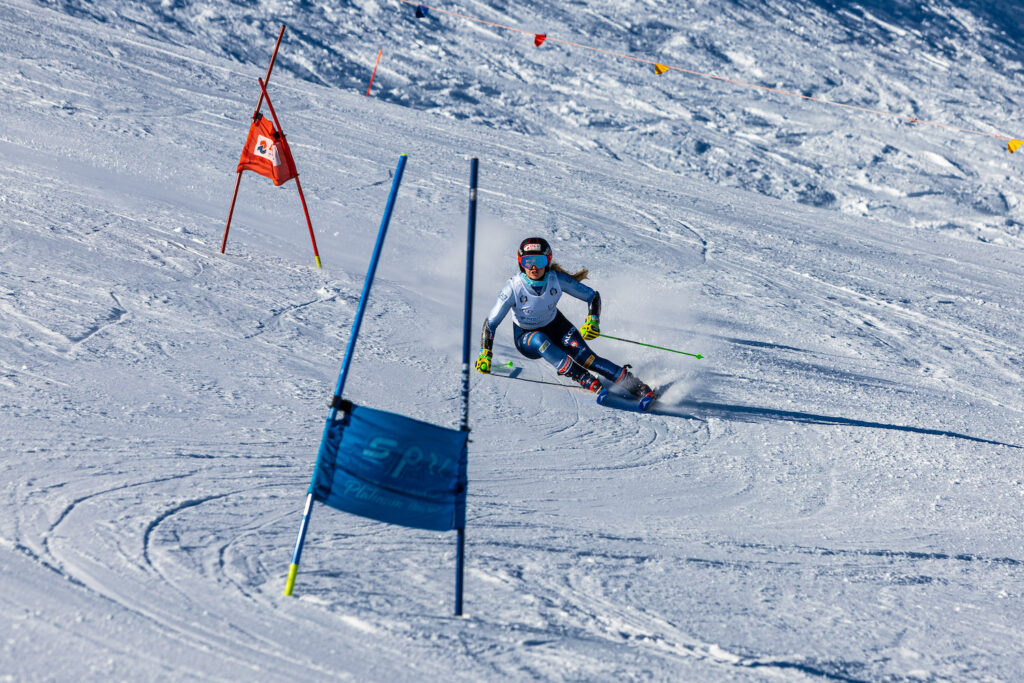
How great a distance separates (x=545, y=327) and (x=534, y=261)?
659mm

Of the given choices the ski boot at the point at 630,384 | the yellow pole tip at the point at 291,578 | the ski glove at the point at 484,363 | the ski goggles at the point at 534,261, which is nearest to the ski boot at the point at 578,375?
the ski boot at the point at 630,384

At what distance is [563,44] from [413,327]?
15564mm

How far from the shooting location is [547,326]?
8516 mm

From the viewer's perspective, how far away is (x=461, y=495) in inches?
168

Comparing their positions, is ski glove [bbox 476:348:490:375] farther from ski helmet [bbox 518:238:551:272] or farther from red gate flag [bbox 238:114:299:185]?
red gate flag [bbox 238:114:299:185]

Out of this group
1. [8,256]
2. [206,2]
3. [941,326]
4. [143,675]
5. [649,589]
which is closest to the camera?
[143,675]

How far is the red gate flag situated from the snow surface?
1.00 meters

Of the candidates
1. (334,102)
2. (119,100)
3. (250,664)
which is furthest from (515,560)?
(334,102)

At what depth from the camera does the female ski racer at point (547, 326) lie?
813 cm

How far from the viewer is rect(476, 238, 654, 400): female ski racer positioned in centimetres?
813

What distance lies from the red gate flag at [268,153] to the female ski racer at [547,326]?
9.70ft

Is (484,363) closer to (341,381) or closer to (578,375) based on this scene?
(578,375)

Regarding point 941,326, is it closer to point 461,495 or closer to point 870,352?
point 870,352

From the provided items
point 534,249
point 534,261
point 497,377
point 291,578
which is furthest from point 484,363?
point 291,578
